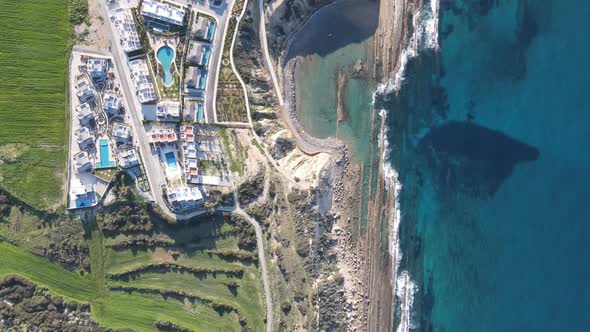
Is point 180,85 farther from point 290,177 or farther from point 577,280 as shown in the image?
point 577,280

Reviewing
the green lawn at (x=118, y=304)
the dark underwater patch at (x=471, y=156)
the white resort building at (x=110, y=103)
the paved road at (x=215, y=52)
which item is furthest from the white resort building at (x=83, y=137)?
the dark underwater patch at (x=471, y=156)

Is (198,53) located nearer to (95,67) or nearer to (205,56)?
(205,56)

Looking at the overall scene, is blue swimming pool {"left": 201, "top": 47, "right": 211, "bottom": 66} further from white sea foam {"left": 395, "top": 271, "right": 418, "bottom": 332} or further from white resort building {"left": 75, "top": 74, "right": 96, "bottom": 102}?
white sea foam {"left": 395, "top": 271, "right": 418, "bottom": 332}

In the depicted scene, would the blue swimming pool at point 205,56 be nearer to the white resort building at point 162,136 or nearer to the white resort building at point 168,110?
the white resort building at point 168,110

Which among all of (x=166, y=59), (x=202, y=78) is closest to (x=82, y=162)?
(x=166, y=59)

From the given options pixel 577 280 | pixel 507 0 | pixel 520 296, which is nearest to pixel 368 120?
pixel 507 0

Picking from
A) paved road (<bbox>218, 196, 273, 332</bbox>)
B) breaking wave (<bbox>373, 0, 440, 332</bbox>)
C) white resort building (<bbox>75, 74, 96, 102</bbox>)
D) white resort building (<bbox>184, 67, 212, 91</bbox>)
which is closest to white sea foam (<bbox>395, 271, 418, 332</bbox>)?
breaking wave (<bbox>373, 0, 440, 332</bbox>)
